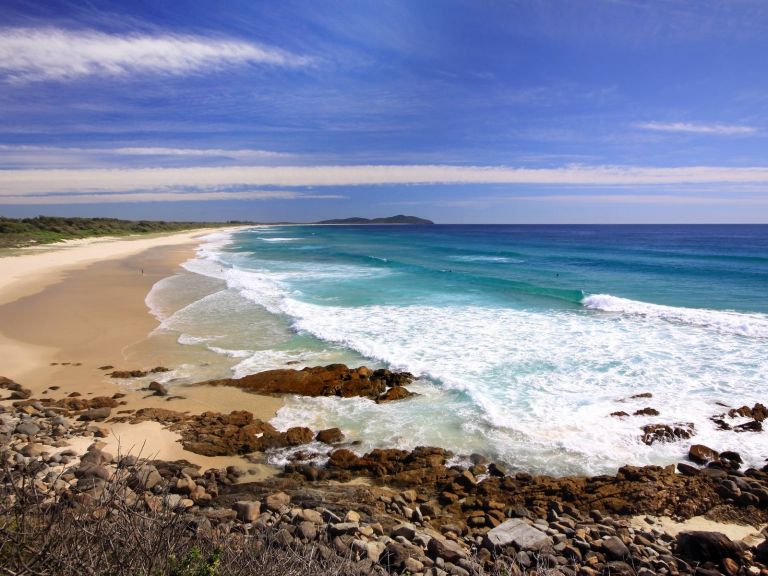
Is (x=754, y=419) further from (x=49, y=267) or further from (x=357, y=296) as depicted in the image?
(x=49, y=267)

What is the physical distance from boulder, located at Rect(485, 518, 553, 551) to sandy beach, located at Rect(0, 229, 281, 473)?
145 inches

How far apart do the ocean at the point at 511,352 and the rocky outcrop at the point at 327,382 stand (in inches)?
13.1

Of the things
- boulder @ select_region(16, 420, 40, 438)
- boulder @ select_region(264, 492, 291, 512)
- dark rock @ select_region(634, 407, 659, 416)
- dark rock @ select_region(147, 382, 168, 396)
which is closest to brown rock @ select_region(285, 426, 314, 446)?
boulder @ select_region(264, 492, 291, 512)

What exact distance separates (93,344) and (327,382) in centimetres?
766

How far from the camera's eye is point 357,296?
2131 centimetres

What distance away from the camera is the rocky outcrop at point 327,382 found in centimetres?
987

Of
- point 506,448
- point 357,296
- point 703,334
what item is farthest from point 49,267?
point 703,334

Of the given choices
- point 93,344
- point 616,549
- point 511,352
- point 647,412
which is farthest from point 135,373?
point 647,412

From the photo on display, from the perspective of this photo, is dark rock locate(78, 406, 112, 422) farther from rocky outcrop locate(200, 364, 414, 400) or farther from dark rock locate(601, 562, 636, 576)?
dark rock locate(601, 562, 636, 576)

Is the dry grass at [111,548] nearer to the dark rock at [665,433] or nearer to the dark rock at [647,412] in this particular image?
the dark rock at [665,433]

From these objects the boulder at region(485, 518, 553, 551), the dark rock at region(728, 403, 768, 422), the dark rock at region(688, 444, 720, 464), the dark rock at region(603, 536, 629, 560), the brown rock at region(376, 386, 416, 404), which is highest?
the dark rock at region(728, 403, 768, 422)

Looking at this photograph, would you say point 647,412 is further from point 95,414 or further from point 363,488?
point 95,414

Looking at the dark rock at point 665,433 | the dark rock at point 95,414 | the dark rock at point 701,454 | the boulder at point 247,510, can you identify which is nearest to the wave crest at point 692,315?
the dark rock at point 665,433

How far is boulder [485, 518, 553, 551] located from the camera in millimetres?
5062
